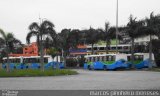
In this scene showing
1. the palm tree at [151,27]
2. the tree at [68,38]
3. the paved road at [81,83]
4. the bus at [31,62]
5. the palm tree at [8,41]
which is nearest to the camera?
the paved road at [81,83]

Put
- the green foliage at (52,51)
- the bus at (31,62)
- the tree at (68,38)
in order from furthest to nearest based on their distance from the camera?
the tree at (68,38) → the bus at (31,62) → the green foliage at (52,51)

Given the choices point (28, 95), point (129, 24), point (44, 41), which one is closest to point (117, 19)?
point (129, 24)

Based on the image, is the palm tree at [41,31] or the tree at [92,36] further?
the tree at [92,36]

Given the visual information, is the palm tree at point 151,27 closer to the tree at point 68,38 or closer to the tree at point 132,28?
the tree at point 132,28

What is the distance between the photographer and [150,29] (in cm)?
5628

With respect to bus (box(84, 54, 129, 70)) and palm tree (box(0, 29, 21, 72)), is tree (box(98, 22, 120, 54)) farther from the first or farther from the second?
palm tree (box(0, 29, 21, 72))

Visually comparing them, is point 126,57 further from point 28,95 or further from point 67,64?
point 28,95

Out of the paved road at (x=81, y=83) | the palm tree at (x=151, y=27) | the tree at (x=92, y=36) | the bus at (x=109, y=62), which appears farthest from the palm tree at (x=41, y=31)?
the tree at (x=92, y=36)

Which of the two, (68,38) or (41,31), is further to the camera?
(68,38)

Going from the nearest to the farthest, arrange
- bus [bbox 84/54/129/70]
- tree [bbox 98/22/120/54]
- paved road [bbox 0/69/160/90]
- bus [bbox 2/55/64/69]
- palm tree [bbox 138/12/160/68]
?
paved road [bbox 0/69/160/90]
bus [bbox 84/54/129/70]
palm tree [bbox 138/12/160/68]
bus [bbox 2/55/64/69]
tree [bbox 98/22/120/54]

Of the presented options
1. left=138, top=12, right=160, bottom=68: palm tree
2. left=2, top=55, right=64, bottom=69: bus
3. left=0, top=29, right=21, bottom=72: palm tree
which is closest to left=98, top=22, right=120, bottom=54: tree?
left=2, top=55, right=64, bottom=69: bus

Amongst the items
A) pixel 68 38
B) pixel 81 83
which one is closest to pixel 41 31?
pixel 68 38

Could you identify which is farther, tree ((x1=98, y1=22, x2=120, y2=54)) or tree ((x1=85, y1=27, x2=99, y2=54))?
tree ((x1=85, y1=27, x2=99, y2=54))

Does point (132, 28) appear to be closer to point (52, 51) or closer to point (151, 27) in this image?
point (151, 27)
